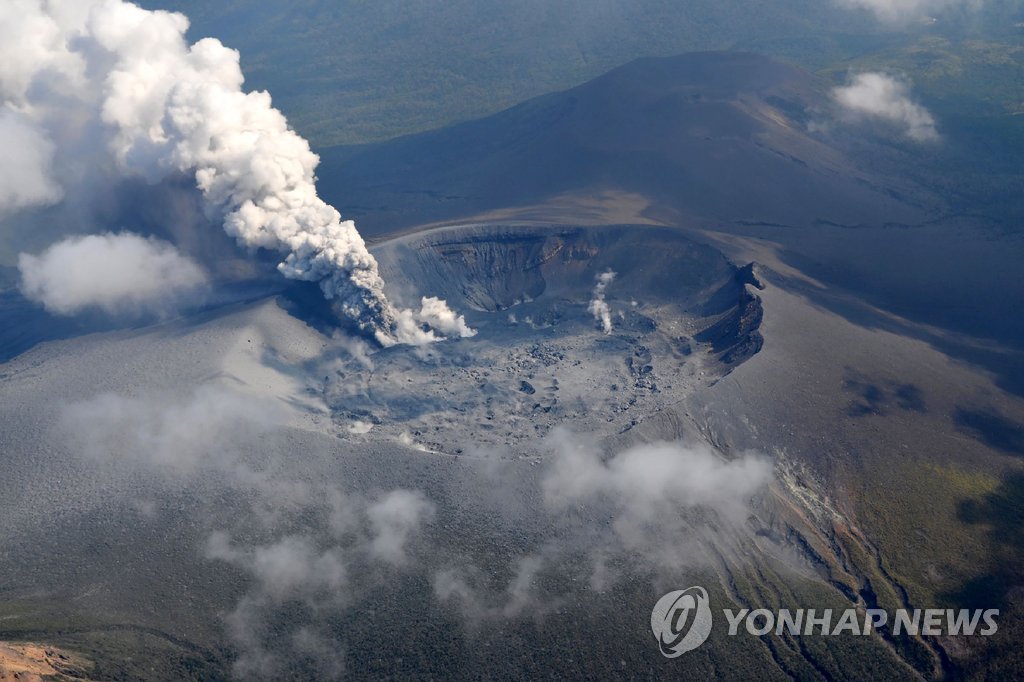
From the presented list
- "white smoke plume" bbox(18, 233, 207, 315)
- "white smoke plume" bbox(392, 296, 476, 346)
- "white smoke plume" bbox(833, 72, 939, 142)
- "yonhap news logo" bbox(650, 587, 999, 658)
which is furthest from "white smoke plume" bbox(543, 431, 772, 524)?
"white smoke plume" bbox(833, 72, 939, 142)

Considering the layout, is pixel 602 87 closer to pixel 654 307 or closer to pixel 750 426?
pixel 654 307

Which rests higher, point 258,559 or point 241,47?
point 241,47

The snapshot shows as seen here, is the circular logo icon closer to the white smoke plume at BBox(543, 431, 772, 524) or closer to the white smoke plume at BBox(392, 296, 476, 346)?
the white smoke plume at BBox(543, 431, 772, 524)

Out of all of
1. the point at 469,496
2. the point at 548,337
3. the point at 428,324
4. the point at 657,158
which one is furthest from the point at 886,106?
the point at 469,496

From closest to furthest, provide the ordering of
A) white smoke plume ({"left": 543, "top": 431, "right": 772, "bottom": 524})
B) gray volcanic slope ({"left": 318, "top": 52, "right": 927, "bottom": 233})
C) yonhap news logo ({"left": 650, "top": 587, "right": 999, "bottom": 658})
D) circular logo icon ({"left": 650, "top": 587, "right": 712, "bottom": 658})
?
circular logo icon ({"left": 650, "top": 587, "right": 712, "bottom": 658}) → yonhap news logo ({"left": 650, "top": 587, "right": 999, "bottom": 658}) → white smoke plume ({"left": 543, "top": 431, "right": 772, "bottom": 524}) → gray volcanic slope ({"left": 318, "top": 52, "right": 927, "bottom": 233})

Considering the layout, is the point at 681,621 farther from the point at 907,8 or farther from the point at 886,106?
the point at 907,8

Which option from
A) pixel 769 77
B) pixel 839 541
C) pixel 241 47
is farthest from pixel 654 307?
pixel 241 47
